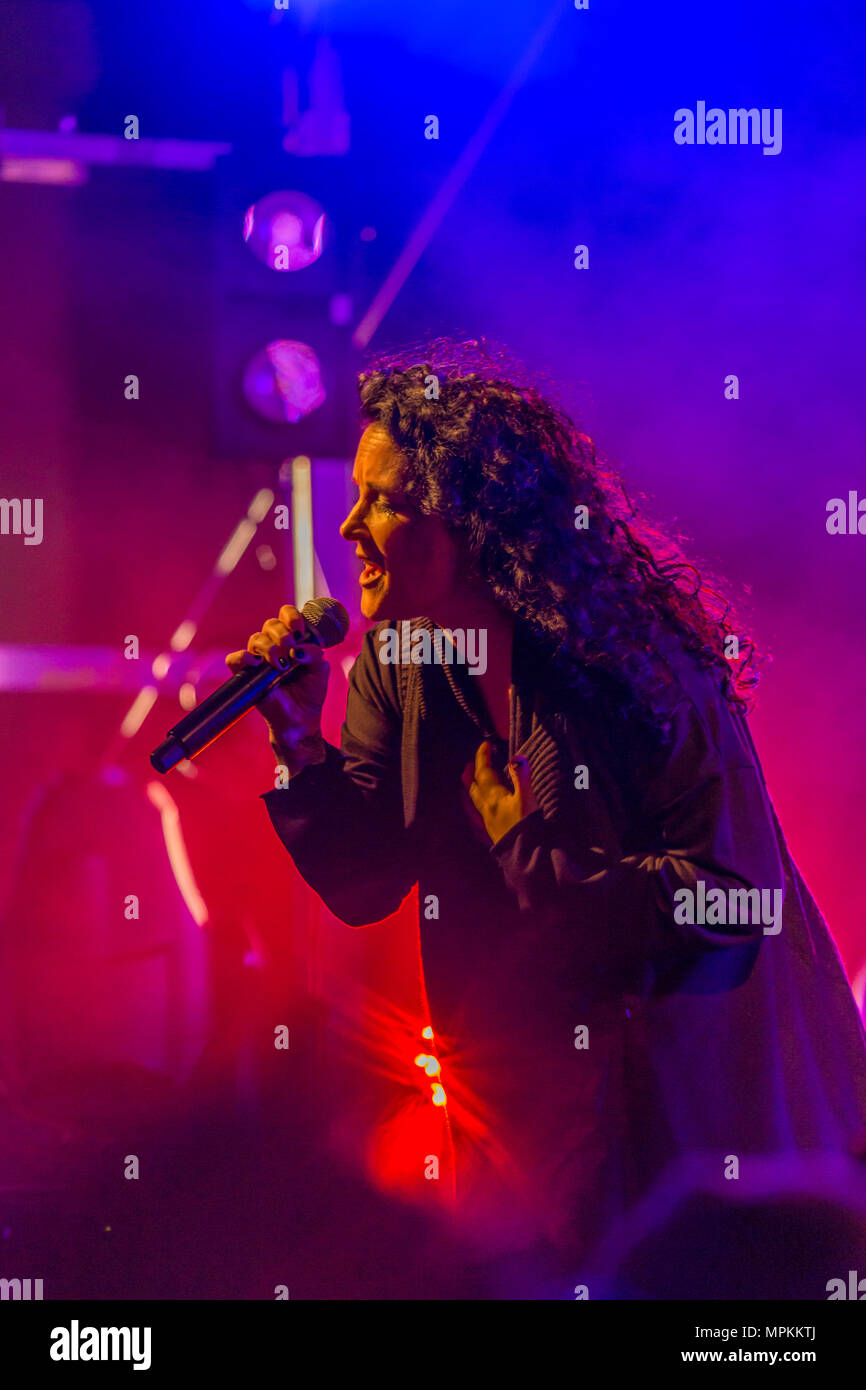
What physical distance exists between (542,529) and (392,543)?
322 millimetres

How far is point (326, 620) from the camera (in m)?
2.14

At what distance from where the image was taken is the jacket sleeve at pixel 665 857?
2.22 metres

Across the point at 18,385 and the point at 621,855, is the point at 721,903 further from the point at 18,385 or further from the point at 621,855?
the point at 18,385

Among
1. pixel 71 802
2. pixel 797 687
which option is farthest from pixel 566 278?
pixel 71 802

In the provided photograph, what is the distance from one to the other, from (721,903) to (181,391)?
161cm

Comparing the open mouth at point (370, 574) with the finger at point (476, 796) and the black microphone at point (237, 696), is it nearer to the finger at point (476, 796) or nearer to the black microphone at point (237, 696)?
the black microphone at point (237, 696)

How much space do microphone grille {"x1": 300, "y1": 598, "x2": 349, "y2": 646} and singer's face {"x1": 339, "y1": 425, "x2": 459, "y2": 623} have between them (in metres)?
0.17

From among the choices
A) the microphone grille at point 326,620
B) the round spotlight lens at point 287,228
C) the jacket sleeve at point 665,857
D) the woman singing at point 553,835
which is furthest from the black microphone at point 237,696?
the round spotlight lens at point 287,228

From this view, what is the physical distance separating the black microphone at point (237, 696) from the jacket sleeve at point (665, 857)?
22.5 inches

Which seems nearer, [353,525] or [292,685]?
[292,685]

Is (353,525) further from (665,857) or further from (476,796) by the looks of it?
(665,857)

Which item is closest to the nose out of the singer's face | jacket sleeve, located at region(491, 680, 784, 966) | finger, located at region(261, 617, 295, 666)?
the singer's face

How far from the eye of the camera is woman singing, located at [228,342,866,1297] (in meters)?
2.25

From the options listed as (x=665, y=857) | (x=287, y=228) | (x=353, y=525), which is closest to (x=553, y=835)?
(x=665, y=857)
